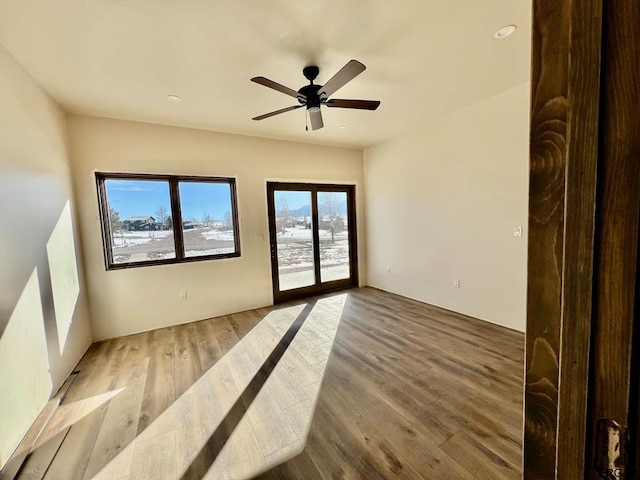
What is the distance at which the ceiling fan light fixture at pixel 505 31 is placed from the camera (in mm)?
2012

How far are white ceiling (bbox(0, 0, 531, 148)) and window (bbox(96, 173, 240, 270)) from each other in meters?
0.88

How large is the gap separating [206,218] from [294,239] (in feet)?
4.80

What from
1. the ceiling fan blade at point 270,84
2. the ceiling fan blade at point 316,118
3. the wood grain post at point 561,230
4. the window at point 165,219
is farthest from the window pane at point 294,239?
the wood grain post at point 561,230

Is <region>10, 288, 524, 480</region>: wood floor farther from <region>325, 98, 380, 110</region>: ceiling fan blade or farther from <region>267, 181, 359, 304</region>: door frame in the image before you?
<region>325, 98, 380, 110</region>: ceiling fan blade

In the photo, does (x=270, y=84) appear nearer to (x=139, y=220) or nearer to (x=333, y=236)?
(x=139, y=220)

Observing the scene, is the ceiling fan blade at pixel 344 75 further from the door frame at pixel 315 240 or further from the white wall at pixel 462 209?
the door frame at pixel 315 240

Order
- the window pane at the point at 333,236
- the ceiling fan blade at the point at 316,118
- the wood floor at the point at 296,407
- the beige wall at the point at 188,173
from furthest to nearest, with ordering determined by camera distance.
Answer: the window pane at the point at 333,236
the beige wall at the point at 188,173
the ceiling fan blade at the point at 316,118
the wood floor at the point at 296,407

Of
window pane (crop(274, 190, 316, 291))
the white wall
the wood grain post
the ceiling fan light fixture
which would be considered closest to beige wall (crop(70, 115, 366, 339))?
window pane (crop(274, 190, 316, 291))

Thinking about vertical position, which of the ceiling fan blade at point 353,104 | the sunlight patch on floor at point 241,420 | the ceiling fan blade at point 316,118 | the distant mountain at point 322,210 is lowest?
the sunlight patch on floor at point 241,420

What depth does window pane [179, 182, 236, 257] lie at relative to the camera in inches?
153

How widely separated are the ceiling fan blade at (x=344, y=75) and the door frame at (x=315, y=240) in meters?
2.38

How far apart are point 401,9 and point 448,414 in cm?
277

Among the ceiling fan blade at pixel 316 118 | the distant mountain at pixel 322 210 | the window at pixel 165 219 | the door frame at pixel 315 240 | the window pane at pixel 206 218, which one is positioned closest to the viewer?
the ceiling fan blade at pixel 316 118

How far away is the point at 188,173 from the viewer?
12.5ft
